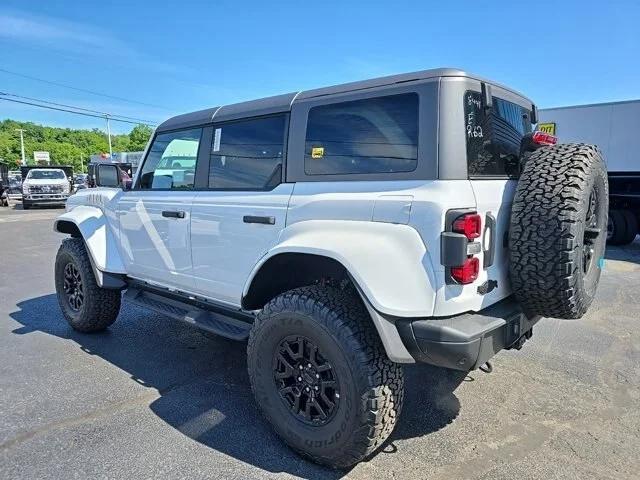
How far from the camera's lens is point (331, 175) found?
2678 millimetres

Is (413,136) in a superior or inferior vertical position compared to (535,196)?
superior

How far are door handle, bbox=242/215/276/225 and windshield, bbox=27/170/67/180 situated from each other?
23358mm

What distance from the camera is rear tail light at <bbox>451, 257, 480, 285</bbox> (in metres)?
2.18

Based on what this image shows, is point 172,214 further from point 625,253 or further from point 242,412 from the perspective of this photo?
point 625,253

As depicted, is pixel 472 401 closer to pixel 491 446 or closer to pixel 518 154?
pixel 491 446

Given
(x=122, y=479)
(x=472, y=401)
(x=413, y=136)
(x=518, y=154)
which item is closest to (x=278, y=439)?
(x=122, y=479)

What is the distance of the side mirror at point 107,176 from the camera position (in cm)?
441

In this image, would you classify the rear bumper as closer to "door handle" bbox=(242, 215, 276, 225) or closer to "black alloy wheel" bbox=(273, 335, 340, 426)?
"black alloy wheel" bbox=(273, 335, 340, 426)

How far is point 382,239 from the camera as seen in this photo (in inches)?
89.9

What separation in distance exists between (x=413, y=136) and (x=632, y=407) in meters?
2.46

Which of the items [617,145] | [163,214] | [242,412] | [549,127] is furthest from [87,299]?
[549,127]

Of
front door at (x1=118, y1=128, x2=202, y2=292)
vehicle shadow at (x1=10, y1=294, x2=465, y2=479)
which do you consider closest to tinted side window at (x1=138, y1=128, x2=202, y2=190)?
front door at (x1=118, y1=128, x2=202, y2=292)

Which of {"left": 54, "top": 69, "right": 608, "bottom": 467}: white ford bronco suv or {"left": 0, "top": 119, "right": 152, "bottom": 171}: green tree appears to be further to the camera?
{"left": 0, "top": 119, "right": 152, "bottom": 171}: green tree

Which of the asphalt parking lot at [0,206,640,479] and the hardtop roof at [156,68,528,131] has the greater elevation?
the hardtop roof at [156,68,528,131]
